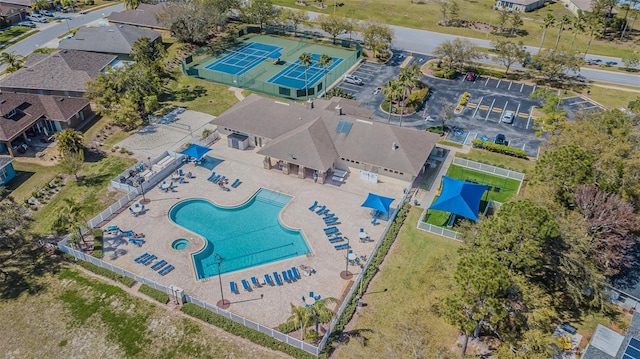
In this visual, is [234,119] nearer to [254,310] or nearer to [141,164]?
[141,164]

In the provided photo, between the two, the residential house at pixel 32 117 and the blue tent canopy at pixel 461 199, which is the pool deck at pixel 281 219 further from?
the residential house at pixel 32 117

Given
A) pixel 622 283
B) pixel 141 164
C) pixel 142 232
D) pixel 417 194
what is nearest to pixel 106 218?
pixel 142 232

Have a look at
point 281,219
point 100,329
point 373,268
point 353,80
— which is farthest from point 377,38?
point 100,329

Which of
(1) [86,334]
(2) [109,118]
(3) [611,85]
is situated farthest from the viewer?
(3) [611,85]

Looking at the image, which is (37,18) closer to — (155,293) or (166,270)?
(166,270)

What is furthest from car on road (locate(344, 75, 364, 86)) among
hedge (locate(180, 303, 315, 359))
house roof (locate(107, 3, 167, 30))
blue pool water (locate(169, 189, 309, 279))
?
hedge (locate(180, 303, 315, 359))

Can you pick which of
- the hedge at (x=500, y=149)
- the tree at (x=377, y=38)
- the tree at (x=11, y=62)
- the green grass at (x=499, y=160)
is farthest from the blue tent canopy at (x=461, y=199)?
the tree at (x=11, y=62)

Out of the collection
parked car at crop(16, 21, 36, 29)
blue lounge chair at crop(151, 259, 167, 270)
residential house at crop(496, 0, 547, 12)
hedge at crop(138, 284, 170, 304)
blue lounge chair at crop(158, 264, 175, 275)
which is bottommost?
hedge at crop(138, 284, 170, 304)

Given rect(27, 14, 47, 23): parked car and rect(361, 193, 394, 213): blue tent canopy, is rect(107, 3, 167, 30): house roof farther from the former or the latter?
rect(361, 193, 394, 213): blue tent canopy
